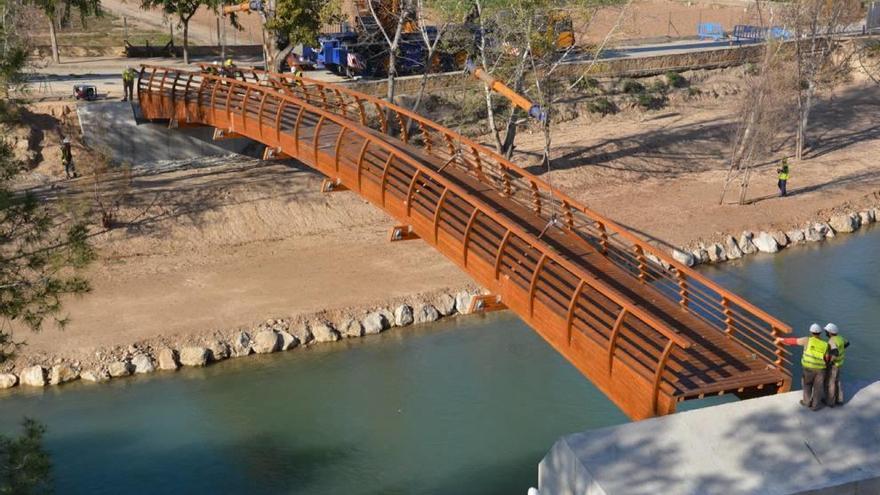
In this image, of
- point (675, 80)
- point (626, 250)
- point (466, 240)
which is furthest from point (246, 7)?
point (466, 240)

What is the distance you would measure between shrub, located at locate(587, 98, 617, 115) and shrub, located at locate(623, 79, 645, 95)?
149 cm

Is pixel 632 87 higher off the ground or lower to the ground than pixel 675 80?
lower

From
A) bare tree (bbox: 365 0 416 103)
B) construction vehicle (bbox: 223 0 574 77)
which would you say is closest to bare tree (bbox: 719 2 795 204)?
construction vehicle (bbox: 223 0 574 77)

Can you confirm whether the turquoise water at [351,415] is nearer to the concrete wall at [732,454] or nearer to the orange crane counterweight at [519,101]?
the concrete wall at [732,454]

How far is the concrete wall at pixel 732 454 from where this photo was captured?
→ 12.2 metres

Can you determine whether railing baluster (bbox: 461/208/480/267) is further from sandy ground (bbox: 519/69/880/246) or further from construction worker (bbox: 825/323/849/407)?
sandy ground (bbox: 519/69/880/246)

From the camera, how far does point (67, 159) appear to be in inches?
1161

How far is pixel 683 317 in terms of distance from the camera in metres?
16.0

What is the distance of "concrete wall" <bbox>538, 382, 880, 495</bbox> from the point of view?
12.2m

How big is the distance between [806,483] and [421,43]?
29489mm

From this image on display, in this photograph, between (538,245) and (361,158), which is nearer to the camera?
(538,245)

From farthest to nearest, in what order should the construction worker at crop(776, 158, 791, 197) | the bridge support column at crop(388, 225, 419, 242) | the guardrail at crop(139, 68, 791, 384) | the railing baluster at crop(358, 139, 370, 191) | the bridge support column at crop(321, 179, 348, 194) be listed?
the construction worker at crop(776, 158, 791, 197)
the bridge support column at crop(321, 179, 348, 194)
the railing baluster at crop(358, 139, 370, 191)
the bridge support column at crop(388, 225, 419, 242)
the guardrail at crop(139, 68, 791, 384)

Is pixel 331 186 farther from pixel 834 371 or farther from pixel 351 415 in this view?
pixel 834 371

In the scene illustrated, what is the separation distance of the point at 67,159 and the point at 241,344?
965 cm
